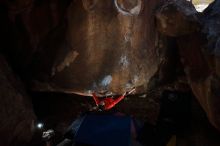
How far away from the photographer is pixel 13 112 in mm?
5656

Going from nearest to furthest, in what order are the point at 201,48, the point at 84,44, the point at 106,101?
the point at 201,48 → the point at 84,44 → the point at 106,101

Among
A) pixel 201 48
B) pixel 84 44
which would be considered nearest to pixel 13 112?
pixel 84 44

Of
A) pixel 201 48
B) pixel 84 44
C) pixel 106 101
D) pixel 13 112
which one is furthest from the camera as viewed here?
pixel 106 101

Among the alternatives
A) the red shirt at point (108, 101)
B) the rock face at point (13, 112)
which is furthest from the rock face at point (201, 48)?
the rock face at point (13, 112)

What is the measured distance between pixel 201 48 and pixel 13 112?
4277 mm

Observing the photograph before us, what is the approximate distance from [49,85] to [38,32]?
133 cm

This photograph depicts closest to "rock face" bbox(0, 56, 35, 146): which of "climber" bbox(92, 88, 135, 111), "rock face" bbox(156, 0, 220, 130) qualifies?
"climber" bbox(92, 88, 135, 111)

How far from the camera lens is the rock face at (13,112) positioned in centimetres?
539

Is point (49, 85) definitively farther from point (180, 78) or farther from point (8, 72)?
point (180, 78)

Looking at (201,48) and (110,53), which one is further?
(110,53)

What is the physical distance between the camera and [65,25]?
7.00 meters

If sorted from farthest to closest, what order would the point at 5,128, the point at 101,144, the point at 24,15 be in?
1. the point at 24,15
2. the point at 5,128
3. the point at 101,144

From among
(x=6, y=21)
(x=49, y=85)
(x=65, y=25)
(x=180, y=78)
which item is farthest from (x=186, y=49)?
(x=6, y=21)

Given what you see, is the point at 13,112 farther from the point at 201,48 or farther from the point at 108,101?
the point at 201,48
